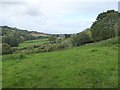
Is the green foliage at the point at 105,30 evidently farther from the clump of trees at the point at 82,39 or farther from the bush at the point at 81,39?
the bush at the point at 81,39

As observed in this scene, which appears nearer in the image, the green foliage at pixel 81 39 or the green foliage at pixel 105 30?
the green foliage at pixel 105 30

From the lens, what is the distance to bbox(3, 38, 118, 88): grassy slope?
1847 cm

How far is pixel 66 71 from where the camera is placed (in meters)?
20.4

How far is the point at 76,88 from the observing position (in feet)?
57.7

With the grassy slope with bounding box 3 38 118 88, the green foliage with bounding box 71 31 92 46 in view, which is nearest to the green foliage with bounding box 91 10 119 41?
the green foliage with bounding box 71 31 92 46

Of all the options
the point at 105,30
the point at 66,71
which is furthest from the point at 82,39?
the point at 66,71

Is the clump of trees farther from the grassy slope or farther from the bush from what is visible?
the grassy slope

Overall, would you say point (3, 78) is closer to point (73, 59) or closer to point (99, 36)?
point (73, 59)

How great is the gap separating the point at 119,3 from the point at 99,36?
9936 millimetres

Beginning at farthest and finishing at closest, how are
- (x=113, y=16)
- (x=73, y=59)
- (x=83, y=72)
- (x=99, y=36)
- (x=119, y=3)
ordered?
1. (x=113, y=16)
2. (x=99, y=36)
3. (x=119, y=3)
4. (x=73, y=59)
5. (x=83, y=72)

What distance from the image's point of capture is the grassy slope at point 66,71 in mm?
18469

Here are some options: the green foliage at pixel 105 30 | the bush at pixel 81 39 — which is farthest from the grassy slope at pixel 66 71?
the bush at pixel 81 39

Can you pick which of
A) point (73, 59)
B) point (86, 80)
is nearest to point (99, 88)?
point (86, 80)

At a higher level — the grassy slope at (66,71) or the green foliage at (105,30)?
the green foliage at (105,30)
